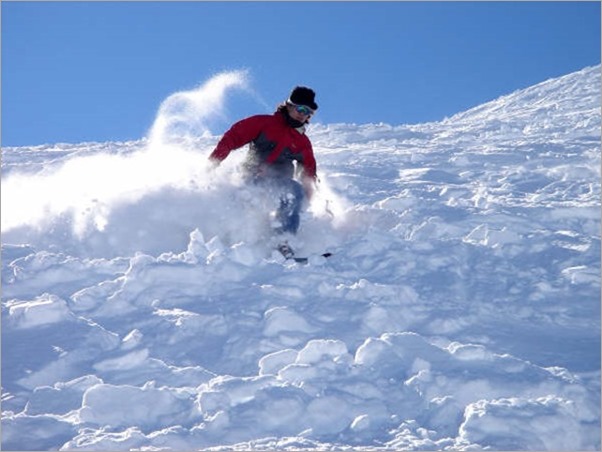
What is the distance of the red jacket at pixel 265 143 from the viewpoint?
23.4ft

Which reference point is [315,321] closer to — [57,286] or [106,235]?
[57,286]

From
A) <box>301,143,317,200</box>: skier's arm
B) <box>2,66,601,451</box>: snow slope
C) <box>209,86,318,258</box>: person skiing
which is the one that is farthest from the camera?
<box>301,143,317,200</box>: skier's arm

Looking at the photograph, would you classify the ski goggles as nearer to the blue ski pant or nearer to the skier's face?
the skier's face

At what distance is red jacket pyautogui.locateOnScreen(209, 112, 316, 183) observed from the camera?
7.12m

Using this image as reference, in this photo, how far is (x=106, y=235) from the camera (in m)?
6.48

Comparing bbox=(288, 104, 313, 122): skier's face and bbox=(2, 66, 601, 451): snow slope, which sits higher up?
bbox=(288, 104, 313, 122): skier's face

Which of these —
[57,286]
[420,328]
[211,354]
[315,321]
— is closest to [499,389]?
[420,328]

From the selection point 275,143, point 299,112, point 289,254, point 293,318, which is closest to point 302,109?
point 299,112

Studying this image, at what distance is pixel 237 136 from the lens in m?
7.12

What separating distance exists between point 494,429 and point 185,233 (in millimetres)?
4111

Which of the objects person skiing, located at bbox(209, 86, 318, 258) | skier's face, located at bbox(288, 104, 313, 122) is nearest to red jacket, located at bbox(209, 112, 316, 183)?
person skiing, located at bbox(209, 86, 318, 258)

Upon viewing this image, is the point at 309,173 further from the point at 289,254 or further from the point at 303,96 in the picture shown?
the point at 289,254

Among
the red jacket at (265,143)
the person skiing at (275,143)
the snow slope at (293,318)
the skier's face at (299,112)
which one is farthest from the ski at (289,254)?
the skier's face at (299,112)

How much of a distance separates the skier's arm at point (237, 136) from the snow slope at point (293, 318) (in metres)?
0.25
